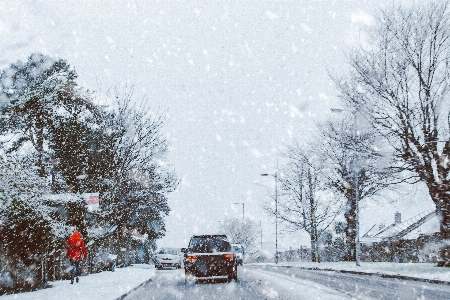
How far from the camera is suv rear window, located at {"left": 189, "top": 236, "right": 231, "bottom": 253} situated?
1977 centimetres

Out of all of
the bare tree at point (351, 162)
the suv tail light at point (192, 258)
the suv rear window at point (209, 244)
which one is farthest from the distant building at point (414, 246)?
the suv tail light at point (192, 258)

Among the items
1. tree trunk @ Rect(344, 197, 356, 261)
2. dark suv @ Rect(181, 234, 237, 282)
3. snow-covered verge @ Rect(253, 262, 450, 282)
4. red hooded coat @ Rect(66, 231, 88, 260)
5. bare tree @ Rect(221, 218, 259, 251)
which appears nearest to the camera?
red hooded coat @ Rect(66, 231, 88, 260)

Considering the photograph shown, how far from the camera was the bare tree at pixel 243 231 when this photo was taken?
106438 millimetres

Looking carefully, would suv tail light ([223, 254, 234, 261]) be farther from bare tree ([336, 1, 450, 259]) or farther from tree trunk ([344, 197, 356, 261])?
tree trunk ([344, 197, 356, 261])

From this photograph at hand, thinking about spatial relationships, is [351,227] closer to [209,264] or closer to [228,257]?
[228,257]

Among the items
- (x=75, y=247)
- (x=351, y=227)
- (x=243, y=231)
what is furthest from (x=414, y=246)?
(x=243, y=231)

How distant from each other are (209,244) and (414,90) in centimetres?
1302

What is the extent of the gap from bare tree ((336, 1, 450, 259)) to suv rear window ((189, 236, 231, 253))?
9.81 meters

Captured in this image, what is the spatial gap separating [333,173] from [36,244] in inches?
1117

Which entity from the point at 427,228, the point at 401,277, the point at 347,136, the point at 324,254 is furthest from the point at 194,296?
the point at 427,228

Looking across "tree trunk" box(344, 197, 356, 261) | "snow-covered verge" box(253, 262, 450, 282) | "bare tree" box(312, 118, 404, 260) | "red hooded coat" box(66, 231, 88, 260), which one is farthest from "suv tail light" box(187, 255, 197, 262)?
"tree trunk" box(344, 197, 356, 261)

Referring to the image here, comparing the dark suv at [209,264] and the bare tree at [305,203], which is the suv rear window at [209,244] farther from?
the bare tree at [305,203]

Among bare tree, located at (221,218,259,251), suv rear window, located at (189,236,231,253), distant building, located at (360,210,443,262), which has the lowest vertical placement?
suv rear window, located at (189,236,231,253)

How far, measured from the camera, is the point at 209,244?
20062mm
